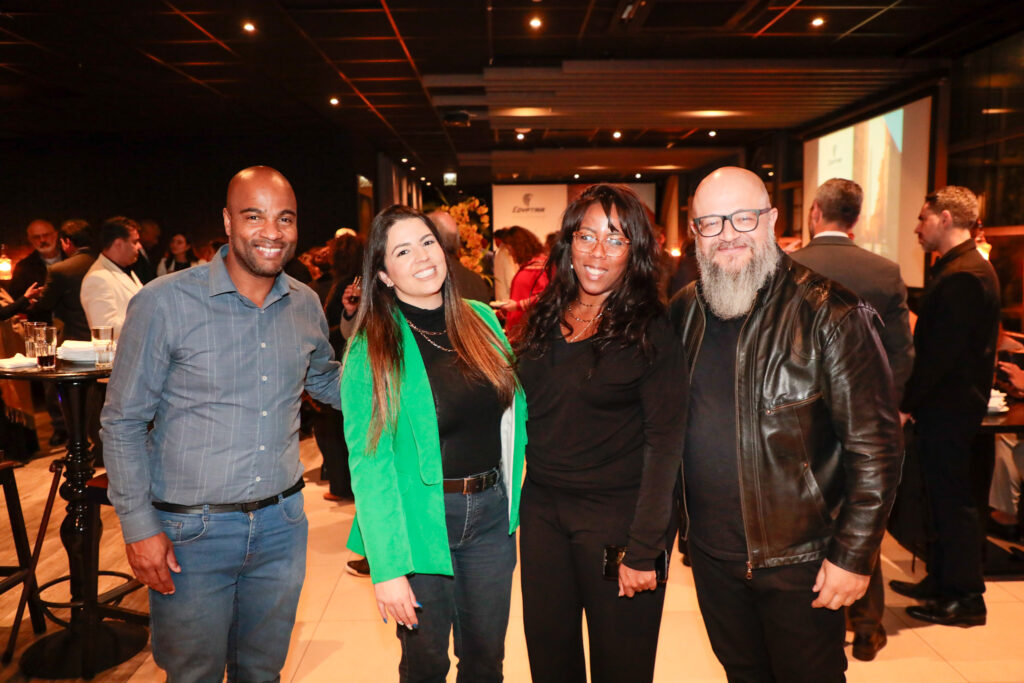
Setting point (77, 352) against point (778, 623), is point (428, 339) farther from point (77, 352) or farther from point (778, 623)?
point (77, 352)

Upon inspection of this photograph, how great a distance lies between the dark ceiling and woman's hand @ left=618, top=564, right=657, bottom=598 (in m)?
5.18

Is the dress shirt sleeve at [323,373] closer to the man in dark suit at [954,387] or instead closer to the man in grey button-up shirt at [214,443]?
the man in grey button-up shirt at [214,443]

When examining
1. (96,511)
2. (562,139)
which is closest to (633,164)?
(562,139)

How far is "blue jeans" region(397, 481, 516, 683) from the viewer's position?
1896 mm

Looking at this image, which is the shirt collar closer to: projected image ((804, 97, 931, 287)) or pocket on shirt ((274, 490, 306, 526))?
pocket on shirt ((274, 490, 306, 526))

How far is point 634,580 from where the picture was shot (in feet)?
5.73

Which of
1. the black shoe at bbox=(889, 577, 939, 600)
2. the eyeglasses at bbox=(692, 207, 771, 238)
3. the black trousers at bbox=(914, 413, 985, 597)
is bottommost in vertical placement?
the black shoe at bbox=(889, 577, 939, 600)

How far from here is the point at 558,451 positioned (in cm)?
185

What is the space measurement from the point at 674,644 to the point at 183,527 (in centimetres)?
222

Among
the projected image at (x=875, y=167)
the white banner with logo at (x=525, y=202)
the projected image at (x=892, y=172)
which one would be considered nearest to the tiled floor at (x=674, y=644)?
the projected image at (x=892, y=172)

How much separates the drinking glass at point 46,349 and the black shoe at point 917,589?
13.7 ft

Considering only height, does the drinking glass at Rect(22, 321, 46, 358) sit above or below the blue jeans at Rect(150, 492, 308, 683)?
above

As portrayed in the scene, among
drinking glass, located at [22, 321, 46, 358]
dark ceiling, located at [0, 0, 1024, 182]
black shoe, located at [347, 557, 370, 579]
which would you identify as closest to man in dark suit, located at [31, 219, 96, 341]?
dark ceiling, located at [0, 0, 1024, 182]

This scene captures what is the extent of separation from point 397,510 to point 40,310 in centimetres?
531
